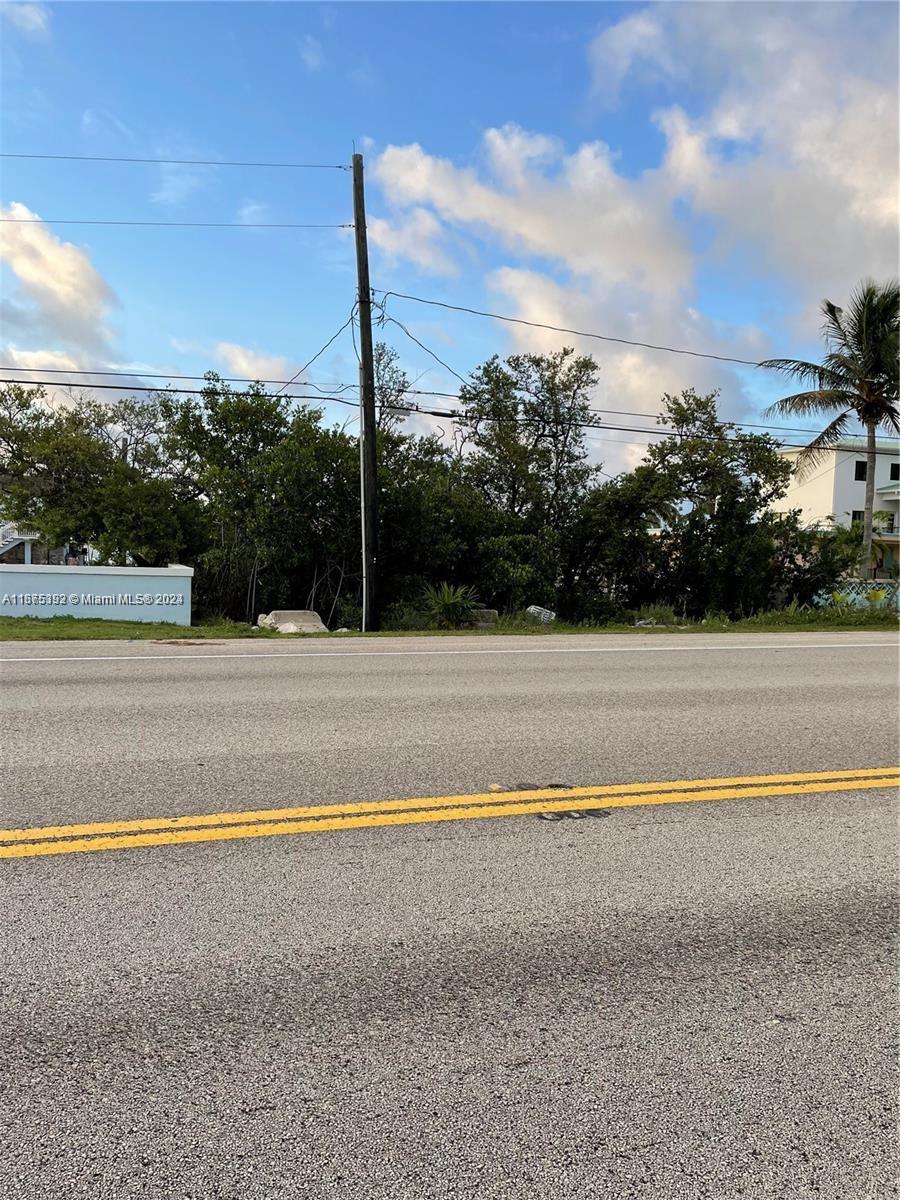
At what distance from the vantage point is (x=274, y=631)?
55.5 feet

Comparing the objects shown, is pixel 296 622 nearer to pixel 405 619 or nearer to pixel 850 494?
pixel 405 619

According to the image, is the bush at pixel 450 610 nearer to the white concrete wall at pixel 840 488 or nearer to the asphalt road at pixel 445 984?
the asphalt road at pixel 445 984

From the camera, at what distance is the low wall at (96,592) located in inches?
653

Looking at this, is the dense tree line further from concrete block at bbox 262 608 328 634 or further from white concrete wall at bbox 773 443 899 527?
white concrete wall at bbox 773 443 899 527

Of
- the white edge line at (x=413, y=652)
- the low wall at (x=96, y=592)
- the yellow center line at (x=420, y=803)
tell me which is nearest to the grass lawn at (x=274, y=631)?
the low wall at (x=96, y=592)

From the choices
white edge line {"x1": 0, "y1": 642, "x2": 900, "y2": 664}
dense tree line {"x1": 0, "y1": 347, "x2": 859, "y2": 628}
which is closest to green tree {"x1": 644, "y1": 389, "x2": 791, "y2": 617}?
dense tree line {"x1": 0, "y1": 347, "x2": 859, "y2": 628}

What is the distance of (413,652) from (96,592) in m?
8.09

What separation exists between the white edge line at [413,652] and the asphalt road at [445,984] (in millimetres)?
4717

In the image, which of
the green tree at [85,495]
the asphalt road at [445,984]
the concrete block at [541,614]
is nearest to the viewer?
the asphalt road at [445,984]

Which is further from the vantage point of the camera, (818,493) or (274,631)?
(818,493)

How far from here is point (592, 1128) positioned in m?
2.35

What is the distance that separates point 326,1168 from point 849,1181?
1349mm

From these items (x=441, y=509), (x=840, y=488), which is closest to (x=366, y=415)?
(x=441, y=509)

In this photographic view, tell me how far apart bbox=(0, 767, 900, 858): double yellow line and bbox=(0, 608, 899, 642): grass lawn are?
958 cm
